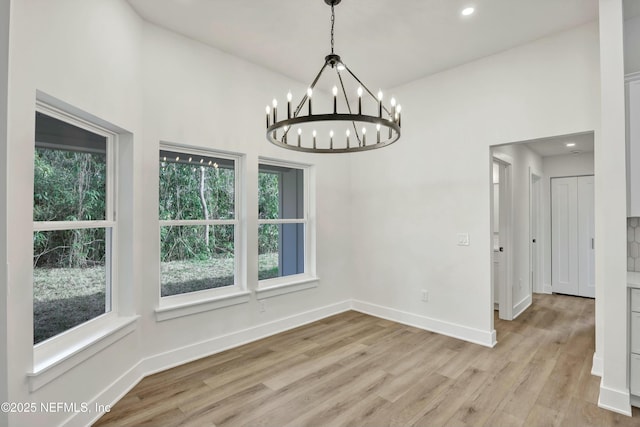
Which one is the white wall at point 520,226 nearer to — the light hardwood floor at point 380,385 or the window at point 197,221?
the light hardwood floor at point 380,385

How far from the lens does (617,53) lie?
7.49 feet

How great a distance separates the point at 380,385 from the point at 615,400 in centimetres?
164

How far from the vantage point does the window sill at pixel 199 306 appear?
2.85m

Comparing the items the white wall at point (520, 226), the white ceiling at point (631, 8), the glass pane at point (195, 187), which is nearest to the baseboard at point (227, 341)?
the glass pane at point (195, 187)

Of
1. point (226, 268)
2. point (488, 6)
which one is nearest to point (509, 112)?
point (488, 6)

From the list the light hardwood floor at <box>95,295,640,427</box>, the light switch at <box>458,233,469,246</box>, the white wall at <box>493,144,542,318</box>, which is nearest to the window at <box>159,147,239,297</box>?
the light hardwood floor at <box>95,295,640,427</box>

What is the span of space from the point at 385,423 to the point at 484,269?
204 centimetres

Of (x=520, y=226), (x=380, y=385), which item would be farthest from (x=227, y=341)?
(x=520, y=226)

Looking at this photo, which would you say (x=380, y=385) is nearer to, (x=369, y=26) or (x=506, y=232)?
(x=506, y=232)

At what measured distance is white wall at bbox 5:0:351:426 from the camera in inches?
64.3

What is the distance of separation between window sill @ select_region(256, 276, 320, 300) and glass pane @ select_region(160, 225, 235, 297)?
0.36 meters

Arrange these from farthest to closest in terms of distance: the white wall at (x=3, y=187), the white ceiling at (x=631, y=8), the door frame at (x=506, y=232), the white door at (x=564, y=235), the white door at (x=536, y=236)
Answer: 1. the white door at (x=536, y=236)
2. the white door at (x=564, y=235)
3. the door frame at (x=506, y=232)
4. the white ceiling at (x=631, y=8)
5. the white wall at (x=3, y=187)

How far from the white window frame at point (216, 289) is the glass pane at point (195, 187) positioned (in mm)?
50

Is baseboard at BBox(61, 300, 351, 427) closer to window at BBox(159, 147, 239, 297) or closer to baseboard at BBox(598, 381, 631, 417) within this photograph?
window at BBox(159, 147, 239, 297)
